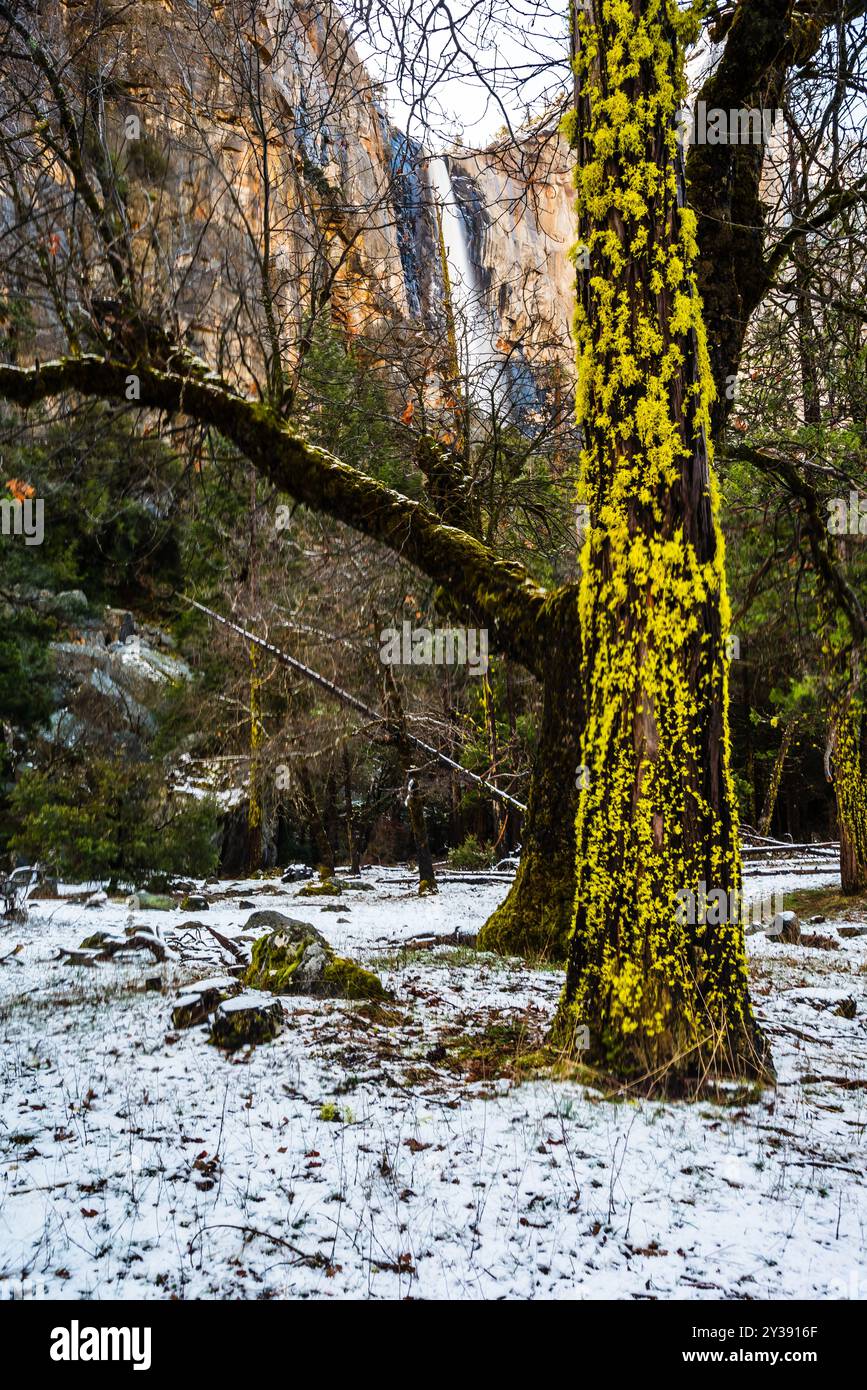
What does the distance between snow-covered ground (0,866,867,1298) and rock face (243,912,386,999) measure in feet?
1.51

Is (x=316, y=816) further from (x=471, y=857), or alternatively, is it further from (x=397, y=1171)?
(x=397, y=1171)

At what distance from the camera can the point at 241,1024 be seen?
12.8ft

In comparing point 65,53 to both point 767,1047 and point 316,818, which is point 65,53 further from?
point 316,818

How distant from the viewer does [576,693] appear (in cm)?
611

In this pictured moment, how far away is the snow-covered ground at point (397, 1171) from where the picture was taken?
6.55 ft

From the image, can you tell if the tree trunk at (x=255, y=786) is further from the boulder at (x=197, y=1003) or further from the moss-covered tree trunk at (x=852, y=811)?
the boulder at (x=197, y=1003)

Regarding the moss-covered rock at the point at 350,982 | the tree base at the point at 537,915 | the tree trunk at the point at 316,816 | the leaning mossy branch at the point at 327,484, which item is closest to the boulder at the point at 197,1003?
the moss-covered rock at the point at 350,982

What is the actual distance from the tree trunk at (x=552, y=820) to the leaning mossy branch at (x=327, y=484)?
0.77ft

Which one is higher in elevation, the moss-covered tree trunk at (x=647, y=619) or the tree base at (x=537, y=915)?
the moss-covered tree trunk at (x=647, y=619)

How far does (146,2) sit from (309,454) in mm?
3554

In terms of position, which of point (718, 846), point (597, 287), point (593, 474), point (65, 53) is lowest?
point (718, 846)
